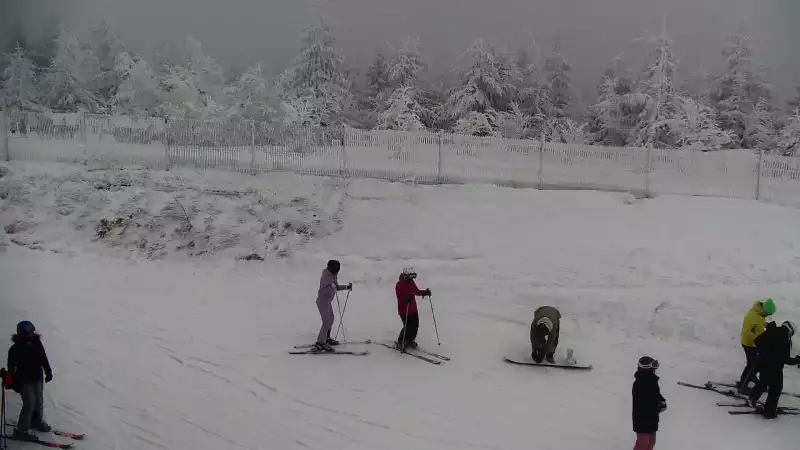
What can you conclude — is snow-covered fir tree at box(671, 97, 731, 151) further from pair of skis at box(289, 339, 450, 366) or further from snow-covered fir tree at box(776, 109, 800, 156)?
pair of skis at box(289, 339, 450, 366)

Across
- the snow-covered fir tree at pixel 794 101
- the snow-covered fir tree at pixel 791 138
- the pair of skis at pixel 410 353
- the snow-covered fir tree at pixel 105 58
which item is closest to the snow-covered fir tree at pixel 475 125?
the snow-covered fir tree at pixel 791 138

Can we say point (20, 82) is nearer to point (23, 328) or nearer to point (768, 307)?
point (23, 328)

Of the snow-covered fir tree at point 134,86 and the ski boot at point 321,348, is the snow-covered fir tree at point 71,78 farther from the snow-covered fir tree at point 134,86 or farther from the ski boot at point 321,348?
the ski boot at point 321,348

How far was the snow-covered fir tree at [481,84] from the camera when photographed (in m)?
31.1

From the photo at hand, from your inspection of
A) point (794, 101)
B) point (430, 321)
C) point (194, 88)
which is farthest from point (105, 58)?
point (794, 101)

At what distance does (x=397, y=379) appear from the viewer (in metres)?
8.78

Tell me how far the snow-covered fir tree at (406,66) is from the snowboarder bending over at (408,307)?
22.2 m

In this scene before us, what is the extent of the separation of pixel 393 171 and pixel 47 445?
12.5m

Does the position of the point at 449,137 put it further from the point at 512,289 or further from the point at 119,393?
the point at 119,393

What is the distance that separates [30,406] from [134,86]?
28.6 m

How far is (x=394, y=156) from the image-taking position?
18.5m

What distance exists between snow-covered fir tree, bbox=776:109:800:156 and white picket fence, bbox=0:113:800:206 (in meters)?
8.88

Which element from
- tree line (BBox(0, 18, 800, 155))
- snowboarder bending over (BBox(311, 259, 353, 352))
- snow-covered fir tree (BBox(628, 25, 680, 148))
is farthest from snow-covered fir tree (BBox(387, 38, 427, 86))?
snowboarder bending over (BBox(311, 259, 353, 352))

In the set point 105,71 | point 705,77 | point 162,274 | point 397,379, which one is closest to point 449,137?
point 162,274
